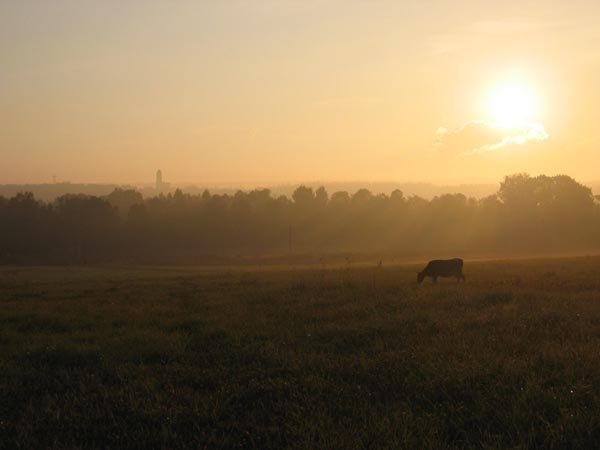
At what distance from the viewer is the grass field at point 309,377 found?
7203 millimetres

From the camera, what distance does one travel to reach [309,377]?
30.5 feet

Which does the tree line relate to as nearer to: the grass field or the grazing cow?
the grazing cow

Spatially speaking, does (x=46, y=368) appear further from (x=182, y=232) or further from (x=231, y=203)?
(x=231, y=203)

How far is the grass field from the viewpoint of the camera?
7.20 metres

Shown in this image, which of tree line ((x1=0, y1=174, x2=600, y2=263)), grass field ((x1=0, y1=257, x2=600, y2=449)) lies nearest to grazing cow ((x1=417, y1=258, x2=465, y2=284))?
grass field ((x1=0, y1=257, x2=600, y2=449))

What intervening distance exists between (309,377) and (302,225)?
123 metres

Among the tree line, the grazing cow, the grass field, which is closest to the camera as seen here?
the grass field

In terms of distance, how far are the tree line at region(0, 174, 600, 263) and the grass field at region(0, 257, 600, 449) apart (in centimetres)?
8026

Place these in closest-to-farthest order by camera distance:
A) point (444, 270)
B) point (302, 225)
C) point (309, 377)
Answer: point (309, 377) < point (444, 270) < point (302, 225)

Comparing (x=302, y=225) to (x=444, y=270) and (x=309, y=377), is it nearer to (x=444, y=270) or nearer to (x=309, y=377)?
(x=444, y=270)

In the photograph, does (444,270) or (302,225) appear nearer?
(444,270)

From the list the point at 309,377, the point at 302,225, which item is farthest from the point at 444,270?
the point at 302,225

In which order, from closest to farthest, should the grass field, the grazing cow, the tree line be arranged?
the grass field → the grazing cow → the tree line

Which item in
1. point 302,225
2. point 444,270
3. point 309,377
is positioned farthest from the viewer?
point 302,225
